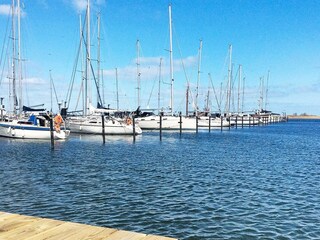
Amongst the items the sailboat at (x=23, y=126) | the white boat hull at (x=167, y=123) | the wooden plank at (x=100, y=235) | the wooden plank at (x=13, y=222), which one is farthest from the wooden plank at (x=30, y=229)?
the white boat hull at (x=167, y=123)

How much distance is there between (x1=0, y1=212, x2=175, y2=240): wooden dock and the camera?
5.82m

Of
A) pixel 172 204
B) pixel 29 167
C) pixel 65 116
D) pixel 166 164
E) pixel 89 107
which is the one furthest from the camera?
pixel 65 116

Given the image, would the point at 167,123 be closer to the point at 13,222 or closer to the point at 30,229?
the point at 13,222

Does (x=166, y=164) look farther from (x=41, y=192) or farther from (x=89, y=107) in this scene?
(x=89, y=107)

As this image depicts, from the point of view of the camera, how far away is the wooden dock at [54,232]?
5820mm

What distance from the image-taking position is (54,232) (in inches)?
237

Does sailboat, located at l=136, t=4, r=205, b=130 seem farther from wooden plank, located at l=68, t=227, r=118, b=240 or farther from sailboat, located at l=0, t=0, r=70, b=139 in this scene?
wooden plank, located at l=68, t=227, r=118, b=240

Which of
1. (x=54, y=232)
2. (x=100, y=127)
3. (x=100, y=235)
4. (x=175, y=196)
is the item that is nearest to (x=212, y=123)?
(x=100, y=127)

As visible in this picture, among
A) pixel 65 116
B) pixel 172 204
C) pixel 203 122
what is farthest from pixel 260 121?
pixel 172 204

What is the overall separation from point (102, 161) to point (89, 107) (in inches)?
1003

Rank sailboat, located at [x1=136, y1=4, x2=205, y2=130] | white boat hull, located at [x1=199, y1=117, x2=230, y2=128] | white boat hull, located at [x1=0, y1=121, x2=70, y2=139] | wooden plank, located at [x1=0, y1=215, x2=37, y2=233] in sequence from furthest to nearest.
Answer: white boat hull, located at [x1=199, y1=117, x2=230, y2=128] < sailboat, located at [x1=136, y1=4, x2=205, y2=130] < white boat hull, located at [x1=0, y1=121, x2=70, y2=139] < wooden plank, located at [x1=0, y1=215, x2=37, y2=233]

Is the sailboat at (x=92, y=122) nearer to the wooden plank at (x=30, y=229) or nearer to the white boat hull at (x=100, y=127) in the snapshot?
the white boat hull at (x=100, y=127)

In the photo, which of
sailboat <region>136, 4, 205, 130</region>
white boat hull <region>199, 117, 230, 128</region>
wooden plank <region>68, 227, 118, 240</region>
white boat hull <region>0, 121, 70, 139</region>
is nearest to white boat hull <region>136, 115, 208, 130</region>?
sailboat <region>136, 4, 205, 130</region>

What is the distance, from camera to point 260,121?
12012 cm
